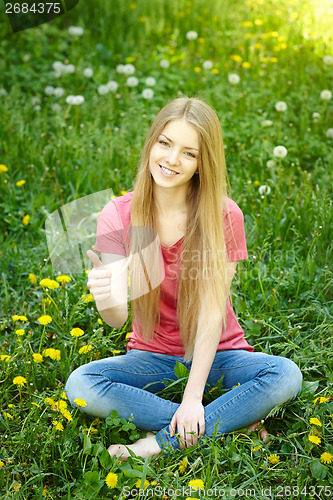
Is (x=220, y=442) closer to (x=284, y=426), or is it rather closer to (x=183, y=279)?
(x=284, y=426)

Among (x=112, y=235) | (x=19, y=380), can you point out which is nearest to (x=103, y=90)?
(x=112, y=235)

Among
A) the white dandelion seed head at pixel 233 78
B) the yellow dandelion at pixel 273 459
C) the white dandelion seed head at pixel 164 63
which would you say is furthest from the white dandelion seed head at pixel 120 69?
the yellow dandelion at pixel 273 459

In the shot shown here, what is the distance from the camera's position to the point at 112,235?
1.91 meters

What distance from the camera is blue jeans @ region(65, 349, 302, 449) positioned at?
1.77 m

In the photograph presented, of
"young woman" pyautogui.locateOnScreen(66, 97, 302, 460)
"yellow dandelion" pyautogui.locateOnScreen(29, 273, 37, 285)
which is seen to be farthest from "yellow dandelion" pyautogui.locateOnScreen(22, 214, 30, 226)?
"young woman" pyautogui.locateOnScreen(66, 97, 302, 460)

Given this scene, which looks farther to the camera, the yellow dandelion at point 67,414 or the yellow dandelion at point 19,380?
the yellow dandelion at point 19,380

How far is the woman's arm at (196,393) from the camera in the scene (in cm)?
174

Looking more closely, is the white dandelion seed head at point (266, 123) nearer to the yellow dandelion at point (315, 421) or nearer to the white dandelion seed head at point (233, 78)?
the white dandelion seed head at point (233, 78)

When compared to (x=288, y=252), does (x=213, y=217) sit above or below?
above

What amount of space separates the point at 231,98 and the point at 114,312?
2175 millimetres

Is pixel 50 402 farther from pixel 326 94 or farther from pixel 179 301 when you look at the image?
pixel 326 94

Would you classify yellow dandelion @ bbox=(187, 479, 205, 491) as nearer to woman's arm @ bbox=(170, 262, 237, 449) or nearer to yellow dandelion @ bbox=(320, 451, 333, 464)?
woman's arm @ bbox=(170, 262, 237, 449)

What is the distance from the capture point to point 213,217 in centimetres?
187

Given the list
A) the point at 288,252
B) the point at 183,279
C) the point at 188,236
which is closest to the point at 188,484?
the point at 183,279
